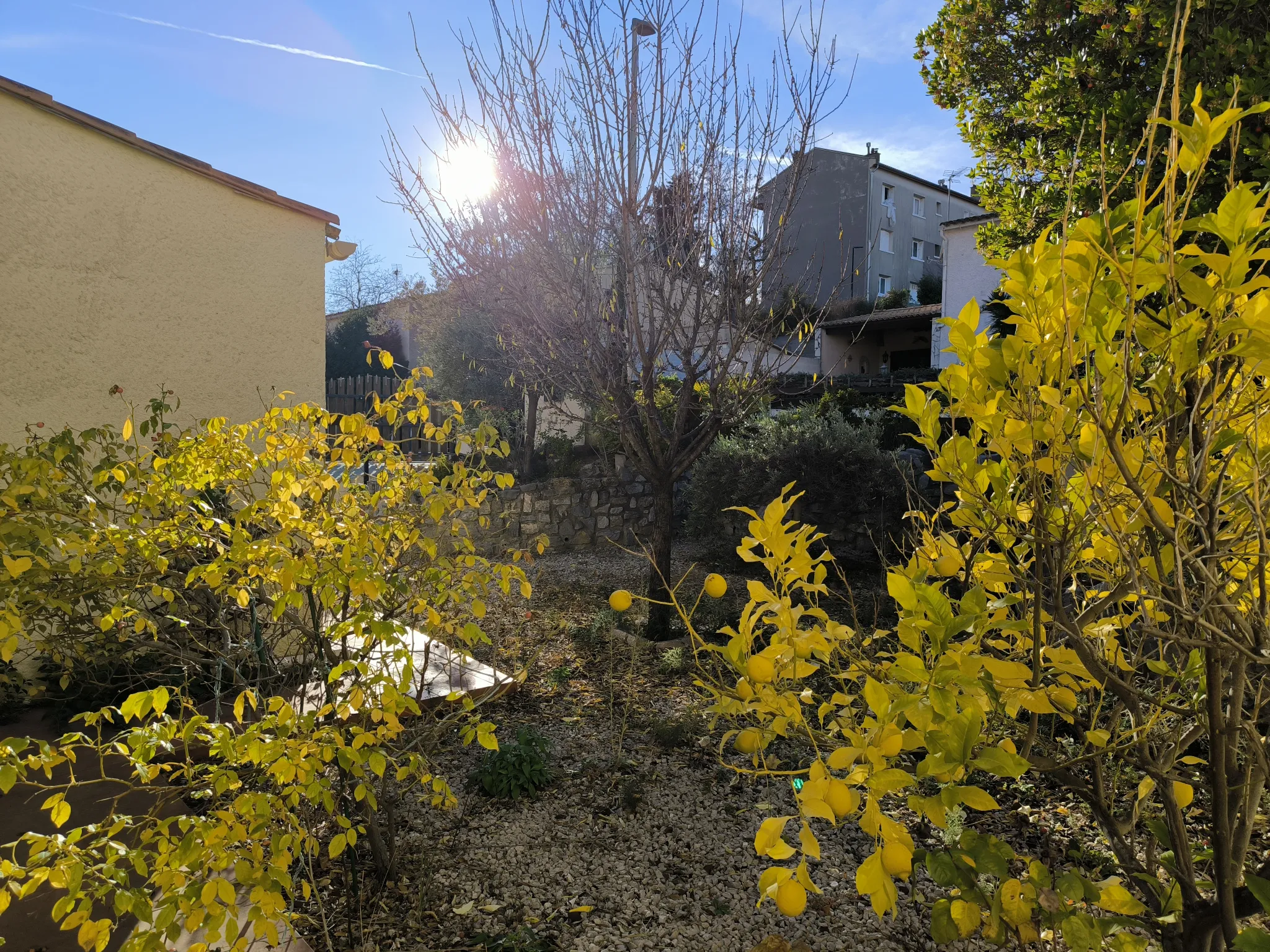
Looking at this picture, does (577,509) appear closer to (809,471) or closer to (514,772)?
(809,471)

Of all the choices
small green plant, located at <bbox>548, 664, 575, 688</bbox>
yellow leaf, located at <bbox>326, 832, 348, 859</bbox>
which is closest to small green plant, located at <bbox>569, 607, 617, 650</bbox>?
small green plant, located at <bbox>548, 664, 575, 688</bbox>

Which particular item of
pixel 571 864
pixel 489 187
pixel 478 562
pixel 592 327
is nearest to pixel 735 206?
pixel 592 327

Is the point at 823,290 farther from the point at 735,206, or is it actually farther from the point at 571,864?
the point at 571,864

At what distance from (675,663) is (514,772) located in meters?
1.83

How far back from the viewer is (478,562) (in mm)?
2586

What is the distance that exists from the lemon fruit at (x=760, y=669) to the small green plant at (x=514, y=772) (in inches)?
93.4

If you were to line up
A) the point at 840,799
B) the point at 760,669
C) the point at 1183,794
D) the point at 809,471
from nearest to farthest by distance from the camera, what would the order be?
the point at 840,799, the point at 760,669, the point at 1183,794, the point at 809,471

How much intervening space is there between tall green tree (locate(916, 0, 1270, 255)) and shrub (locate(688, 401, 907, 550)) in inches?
107

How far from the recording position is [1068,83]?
14.4 ft

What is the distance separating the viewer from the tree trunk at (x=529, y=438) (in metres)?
10.8

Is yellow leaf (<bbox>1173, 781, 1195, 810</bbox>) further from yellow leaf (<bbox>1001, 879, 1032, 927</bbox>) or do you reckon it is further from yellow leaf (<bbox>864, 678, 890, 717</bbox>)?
yellow leaf (<bbox>864, 678, 890, 717</bbox>)

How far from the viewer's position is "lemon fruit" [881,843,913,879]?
0.99 metres

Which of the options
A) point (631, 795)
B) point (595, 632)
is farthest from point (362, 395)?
point (631, 795)

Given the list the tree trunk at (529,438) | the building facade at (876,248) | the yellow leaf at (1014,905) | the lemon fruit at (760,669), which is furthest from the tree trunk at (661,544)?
the building facade at (876,248)
